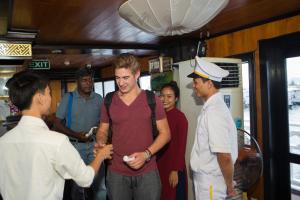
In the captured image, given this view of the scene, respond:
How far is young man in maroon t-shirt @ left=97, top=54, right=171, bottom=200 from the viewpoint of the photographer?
1.67m

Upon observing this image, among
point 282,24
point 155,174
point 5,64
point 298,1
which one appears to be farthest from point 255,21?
point 5,64

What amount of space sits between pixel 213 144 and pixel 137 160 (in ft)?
1.62

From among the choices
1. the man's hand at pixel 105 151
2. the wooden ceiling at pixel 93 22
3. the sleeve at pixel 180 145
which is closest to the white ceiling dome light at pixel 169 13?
the wooden ceiling at pixel 93 22

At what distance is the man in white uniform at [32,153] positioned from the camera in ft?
4.03

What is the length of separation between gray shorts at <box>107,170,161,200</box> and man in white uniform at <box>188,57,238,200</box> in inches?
13.8

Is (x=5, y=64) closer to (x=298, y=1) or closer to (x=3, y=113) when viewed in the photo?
(x=3, y=113)

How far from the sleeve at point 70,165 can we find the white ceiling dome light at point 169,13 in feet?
2.55

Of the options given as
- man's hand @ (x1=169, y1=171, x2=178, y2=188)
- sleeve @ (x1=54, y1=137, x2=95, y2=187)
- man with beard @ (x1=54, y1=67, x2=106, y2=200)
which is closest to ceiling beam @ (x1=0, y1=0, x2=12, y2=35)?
man with beard @ (x1=54, y1=67, x2=106, y2=200)

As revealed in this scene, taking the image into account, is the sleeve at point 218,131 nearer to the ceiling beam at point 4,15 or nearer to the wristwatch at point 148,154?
the wristwatch at point 148,154

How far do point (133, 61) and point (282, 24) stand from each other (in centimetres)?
186

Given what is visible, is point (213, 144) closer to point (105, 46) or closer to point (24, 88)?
point (24, 88)

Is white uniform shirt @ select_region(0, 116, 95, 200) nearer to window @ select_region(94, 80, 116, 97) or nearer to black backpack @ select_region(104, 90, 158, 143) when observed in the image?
black backpack @ select_region(104, 90, 158, 143)

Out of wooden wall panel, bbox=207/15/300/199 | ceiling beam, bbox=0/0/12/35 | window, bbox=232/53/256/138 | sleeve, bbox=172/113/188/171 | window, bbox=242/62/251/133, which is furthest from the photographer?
window, bbox=242/62/251/133

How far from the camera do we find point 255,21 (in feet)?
9.83
